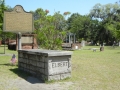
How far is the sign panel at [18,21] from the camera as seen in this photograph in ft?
36.4

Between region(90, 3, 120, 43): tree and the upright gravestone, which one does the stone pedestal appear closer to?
the upright gravestone

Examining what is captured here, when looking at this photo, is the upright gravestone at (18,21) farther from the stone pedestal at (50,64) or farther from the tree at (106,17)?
the tree at (106,17)

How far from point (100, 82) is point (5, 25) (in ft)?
21.7

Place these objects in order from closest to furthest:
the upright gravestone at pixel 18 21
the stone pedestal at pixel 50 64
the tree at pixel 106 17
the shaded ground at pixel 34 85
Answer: the shaded ground at pixel 34 85
the stone pedestal at pixel 50 64
the upright gravestone at pixel 18 21
the tree at pixel 106 17

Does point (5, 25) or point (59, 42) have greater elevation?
point (5, 25)

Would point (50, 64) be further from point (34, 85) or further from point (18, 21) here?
point (18, 21)

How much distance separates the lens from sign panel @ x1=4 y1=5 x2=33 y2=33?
1109cm

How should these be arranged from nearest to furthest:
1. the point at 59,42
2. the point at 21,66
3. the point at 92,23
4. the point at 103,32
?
the point at 21,66 < the point at 59,42 < the point at 103,32 < the point at 92,23

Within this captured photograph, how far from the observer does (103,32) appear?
196ft

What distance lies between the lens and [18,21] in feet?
36.7

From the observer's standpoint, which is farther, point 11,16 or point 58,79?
point 11,16

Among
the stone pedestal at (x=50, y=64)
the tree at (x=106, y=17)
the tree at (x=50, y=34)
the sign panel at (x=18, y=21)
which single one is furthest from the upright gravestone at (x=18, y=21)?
the tree at (x=106, y=17)

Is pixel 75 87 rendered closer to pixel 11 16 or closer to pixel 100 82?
pixel 100 82

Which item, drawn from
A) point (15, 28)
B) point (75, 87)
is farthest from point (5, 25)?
point (75, 87)
